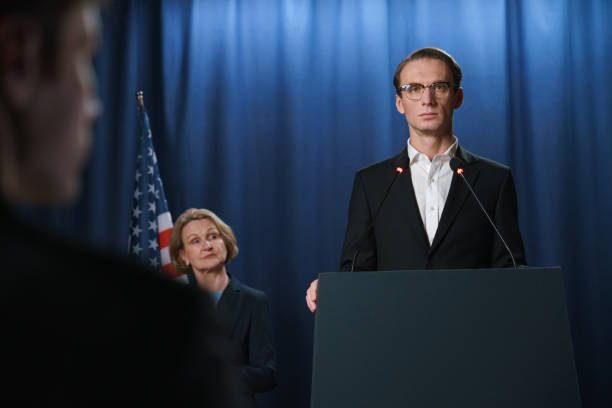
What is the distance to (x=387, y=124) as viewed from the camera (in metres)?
3.63

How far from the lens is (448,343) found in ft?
4.84

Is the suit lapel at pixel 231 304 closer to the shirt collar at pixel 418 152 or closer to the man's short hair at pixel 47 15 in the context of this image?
the shirt collar at pixel 418 152

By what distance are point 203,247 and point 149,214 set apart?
496mm

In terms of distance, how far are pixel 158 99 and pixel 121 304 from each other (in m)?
3.66

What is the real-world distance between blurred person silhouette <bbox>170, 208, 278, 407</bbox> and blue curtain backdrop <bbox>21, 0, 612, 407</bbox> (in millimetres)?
537

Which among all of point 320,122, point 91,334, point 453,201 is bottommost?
point 91,334

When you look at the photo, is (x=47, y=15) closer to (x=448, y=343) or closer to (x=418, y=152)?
(x=448, y=343)

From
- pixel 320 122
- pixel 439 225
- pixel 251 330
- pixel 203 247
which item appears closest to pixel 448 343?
pixel 439 225

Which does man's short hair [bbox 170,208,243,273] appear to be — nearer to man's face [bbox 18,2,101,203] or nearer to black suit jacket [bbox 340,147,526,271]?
black suit jacket [bbox 340,147,526,271]

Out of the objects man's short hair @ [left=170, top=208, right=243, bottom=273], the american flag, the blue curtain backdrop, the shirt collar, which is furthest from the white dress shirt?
the american flag

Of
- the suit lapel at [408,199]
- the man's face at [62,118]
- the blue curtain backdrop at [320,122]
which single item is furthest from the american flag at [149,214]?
the man's face at [62,118]

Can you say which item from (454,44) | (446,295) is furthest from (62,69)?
(454,44)

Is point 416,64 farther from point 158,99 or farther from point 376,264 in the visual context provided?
point 158,99

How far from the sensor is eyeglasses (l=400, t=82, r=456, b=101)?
213 cm
